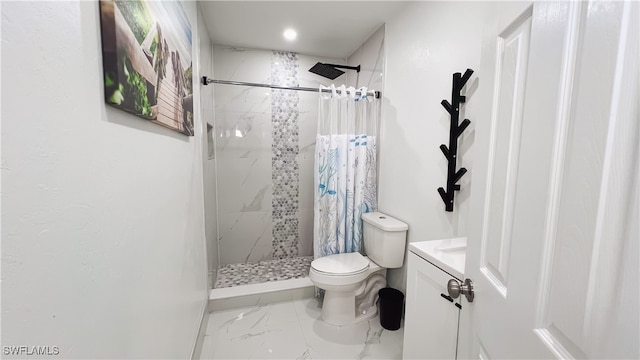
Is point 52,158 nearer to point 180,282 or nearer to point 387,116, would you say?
point 180,282

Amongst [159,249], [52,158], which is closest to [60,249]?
[52,158]

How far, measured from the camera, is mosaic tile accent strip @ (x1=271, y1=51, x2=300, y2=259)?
9.15ft

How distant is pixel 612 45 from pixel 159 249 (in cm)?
126

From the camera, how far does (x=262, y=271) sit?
8.71 feet

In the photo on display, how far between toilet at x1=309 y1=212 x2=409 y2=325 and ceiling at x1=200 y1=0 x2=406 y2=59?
165 centimetres

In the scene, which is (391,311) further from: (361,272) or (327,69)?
(327,69)

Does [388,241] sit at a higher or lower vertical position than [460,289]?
lower

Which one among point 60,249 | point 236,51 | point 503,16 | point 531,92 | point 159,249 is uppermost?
point 236,51

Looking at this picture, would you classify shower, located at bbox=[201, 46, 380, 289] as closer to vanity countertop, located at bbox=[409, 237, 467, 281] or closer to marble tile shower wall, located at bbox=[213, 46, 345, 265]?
marble tile shower wall, located at bbox=[213, 46, 345, 265]

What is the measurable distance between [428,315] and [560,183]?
0.89 m

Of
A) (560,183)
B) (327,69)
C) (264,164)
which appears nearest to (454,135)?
(560,183)

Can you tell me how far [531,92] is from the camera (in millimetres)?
514

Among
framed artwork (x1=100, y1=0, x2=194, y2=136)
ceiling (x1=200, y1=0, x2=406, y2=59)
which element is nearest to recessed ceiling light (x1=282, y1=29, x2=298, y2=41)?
ceiling (x1=200, y1=0, x2=406, y2=59)

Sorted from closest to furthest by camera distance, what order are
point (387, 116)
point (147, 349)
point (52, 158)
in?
point (52, 158) < point (147, 349) < point (387, 116)
